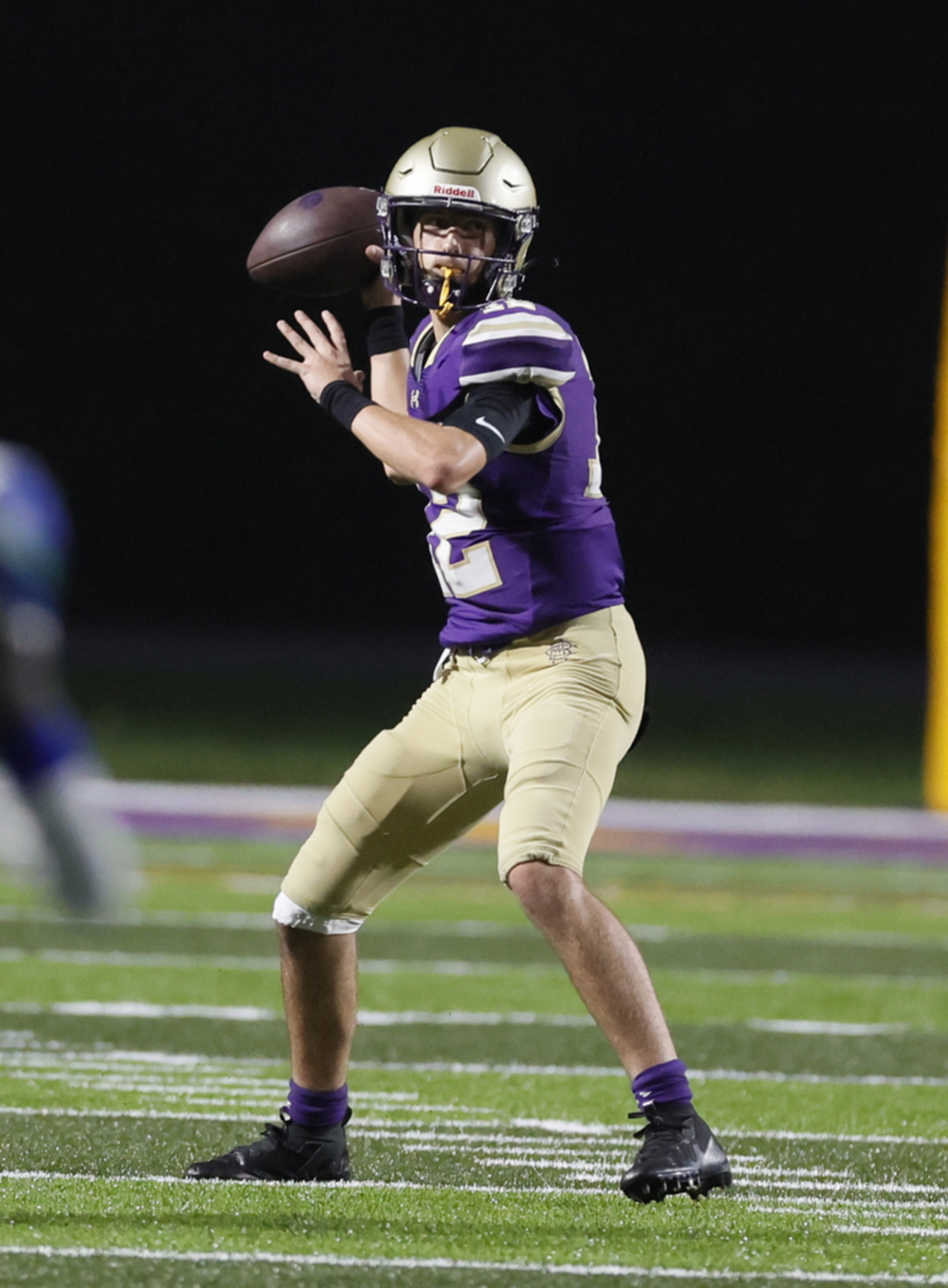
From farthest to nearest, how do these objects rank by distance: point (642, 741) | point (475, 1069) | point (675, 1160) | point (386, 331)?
point (642, 741) < point (475, 1069) < point (386, 331) < point (675, 1160)

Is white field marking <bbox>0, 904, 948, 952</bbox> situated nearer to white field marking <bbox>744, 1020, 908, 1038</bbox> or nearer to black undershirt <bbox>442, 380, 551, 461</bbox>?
white field marking <bbox>744, 1020, 908, 1038</bbox>

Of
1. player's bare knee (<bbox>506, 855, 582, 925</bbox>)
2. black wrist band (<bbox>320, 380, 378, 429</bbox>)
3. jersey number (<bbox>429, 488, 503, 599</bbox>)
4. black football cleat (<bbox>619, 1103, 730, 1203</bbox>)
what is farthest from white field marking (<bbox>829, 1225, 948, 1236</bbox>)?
black wrist band (<bbox>320, 380, 378, 429</bbox>)

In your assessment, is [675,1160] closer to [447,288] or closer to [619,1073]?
[447,288]

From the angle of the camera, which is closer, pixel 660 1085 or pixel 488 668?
pixel 660 1085

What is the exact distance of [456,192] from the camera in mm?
3586

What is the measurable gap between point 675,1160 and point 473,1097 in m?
1.48

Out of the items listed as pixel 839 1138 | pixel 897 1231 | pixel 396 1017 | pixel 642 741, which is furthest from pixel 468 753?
pixel 642 741

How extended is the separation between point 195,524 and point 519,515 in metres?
18.2

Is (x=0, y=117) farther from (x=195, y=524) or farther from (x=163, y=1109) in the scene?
(x=163, y=1109)

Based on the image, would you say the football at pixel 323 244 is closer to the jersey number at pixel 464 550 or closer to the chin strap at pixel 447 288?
the chin strap at pixel 447 288

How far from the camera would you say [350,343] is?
17.5m

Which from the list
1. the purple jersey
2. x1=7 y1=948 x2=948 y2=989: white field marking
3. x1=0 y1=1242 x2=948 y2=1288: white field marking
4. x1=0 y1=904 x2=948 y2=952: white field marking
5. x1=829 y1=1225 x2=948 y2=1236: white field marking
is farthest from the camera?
x1=0 y1=904 x2=948 y2=952: white field marking

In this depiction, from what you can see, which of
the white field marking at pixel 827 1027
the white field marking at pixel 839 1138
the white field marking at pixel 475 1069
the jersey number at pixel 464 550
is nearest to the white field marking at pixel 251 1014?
the white field marking at pixel 827 1027

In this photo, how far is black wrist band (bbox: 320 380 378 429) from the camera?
11.3 ft
